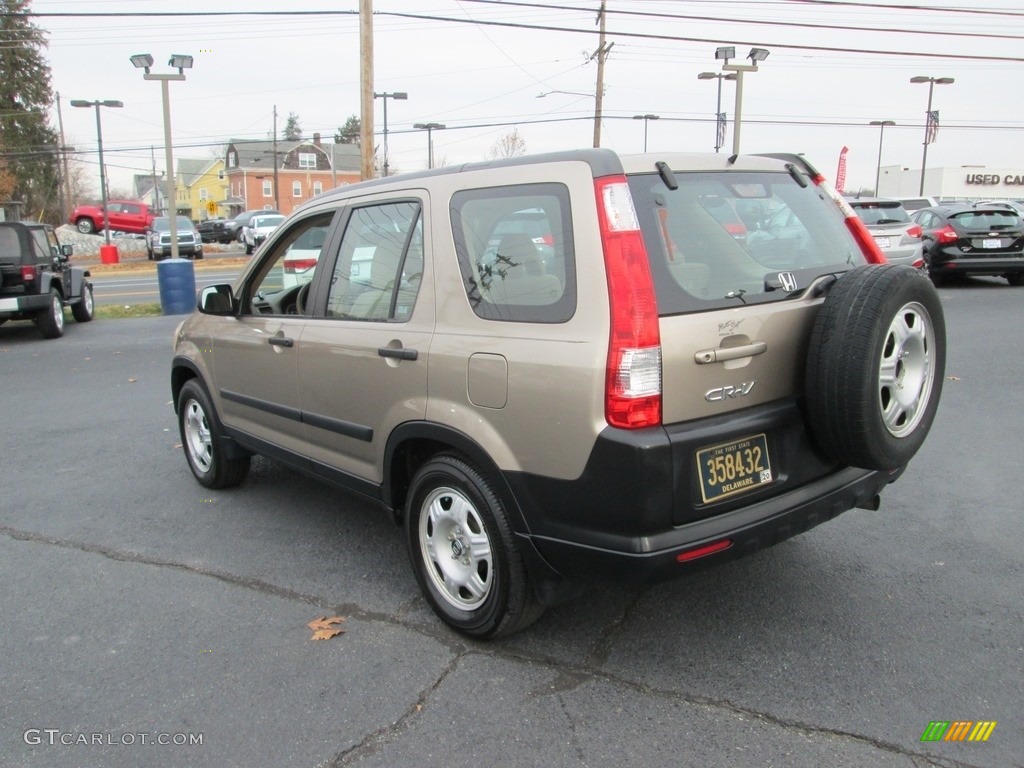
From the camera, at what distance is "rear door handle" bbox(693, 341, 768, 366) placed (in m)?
2.80

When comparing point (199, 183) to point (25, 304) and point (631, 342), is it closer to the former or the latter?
point (25, 304)

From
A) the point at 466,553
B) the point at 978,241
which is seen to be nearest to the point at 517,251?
the point at 466,553

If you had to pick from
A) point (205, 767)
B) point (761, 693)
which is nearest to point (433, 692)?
point (205, 767)

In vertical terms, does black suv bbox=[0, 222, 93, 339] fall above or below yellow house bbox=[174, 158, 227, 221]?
below

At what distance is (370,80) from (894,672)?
1573 centimetres

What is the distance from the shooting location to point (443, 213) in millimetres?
3412

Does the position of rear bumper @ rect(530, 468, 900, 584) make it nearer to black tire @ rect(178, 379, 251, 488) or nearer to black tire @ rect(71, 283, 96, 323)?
black tire @ rect(178, 379, 251, 488)

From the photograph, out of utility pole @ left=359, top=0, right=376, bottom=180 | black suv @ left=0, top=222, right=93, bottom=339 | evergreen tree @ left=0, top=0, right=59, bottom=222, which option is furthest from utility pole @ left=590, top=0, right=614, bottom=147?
evergreen tree @ left=0, top=0, right=59, bottom=222

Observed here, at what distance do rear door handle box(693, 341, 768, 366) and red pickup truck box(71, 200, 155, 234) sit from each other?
157 feet

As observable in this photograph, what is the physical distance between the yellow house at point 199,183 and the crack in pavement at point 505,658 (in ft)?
315

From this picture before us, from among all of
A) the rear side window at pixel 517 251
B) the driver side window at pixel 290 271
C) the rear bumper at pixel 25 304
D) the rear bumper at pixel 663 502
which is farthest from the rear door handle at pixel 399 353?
the rear bumper at pixel 25 304

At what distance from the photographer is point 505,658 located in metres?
3.27

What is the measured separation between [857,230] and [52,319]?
12.3 metres

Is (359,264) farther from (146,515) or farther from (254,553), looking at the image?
(146,515)
